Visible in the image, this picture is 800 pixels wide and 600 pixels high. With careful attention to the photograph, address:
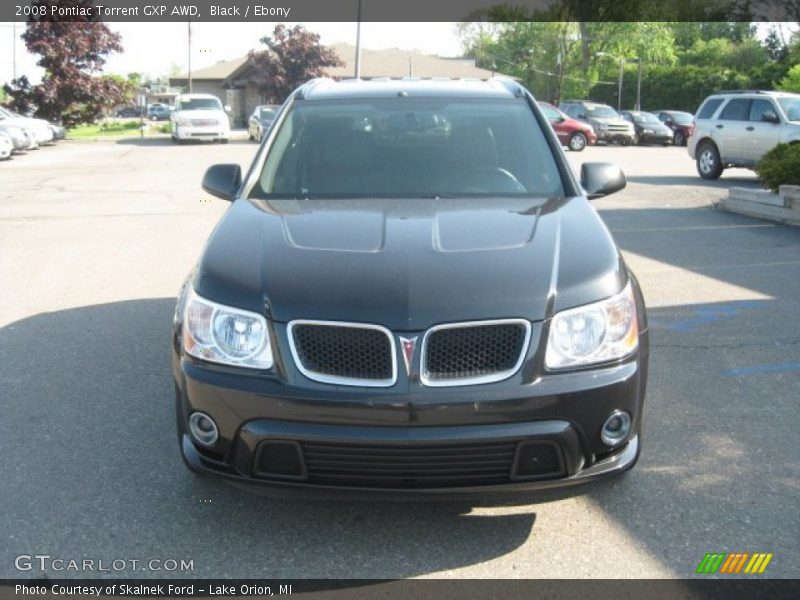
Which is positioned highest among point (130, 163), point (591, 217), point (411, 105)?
point (411, 105)

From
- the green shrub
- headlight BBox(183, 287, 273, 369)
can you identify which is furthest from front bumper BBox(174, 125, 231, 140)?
headlight BBox(183, 287, 273, 369)

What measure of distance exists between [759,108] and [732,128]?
64cm

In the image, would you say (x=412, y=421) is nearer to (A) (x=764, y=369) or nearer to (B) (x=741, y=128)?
(A) (x=764, y=369)

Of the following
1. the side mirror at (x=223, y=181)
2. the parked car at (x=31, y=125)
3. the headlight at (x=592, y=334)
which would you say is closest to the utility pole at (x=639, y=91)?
the parked car at (x=31, y=125)

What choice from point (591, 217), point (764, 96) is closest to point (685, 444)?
point (591, 217)

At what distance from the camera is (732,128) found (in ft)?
60.8

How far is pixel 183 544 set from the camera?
345 centimetres

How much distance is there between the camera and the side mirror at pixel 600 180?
191 inches

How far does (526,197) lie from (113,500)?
236 cm

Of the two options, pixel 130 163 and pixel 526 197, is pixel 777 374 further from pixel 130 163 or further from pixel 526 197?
pixel 130 163

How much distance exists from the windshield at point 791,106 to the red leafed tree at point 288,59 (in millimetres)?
30837

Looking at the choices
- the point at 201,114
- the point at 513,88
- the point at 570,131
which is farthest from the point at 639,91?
the point at 513,88

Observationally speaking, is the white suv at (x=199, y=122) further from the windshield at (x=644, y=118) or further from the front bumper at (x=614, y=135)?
the windshield at (x=644, y=118)

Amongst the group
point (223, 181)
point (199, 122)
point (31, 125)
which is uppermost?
point (223, 181)
